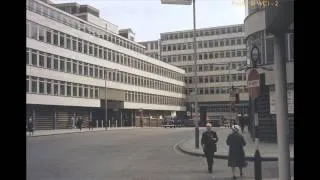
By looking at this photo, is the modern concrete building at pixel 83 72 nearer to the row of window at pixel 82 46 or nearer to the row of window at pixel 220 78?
the row of window at pixel 82 46

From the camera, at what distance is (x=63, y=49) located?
2525 inches

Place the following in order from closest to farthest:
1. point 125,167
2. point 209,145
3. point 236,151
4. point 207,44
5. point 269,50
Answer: point 236,151 → point 209,145 → point 125,167 → point 269,50 → point 207,44

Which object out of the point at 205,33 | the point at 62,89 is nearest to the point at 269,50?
the point at 62,89

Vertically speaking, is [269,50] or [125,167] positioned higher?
[269,50]

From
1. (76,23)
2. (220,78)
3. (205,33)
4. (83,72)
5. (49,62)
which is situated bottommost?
(83,72)

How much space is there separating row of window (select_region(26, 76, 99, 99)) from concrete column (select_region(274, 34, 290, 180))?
49.1 m

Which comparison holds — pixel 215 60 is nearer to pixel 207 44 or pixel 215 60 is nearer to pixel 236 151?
pixel 207 44

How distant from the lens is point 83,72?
232 feet

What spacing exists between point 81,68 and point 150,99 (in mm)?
30690

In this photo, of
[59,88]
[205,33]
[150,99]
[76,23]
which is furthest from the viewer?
[205,33]

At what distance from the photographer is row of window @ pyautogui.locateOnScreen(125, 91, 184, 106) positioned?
88250 mm

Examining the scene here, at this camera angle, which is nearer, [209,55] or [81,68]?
[81,68]

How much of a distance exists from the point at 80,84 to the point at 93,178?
55098 mm
